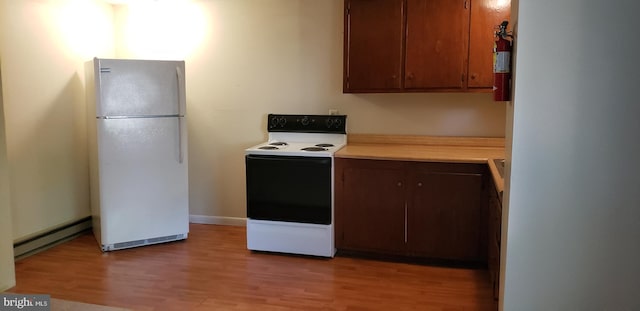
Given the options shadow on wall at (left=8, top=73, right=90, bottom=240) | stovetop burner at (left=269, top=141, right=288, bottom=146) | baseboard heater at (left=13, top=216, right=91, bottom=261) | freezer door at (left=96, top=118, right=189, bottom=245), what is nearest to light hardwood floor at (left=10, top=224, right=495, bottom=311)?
baseboard heater at (left=13, top=216, right=91, bottom=261)

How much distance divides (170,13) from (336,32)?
5.19ft

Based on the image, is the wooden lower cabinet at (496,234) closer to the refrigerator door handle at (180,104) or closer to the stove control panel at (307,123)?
the stove control panel at (307,123)

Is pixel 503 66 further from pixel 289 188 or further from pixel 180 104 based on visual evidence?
pixel 180 104

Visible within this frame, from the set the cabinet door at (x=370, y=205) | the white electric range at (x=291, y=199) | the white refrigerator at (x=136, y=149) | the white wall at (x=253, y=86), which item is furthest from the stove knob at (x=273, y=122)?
the cabinet door at (x=370, y=205)

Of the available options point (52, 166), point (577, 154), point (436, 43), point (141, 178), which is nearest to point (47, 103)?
point (52, 166)

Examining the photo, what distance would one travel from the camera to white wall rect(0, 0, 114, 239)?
3.61 meters

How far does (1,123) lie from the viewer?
306 centimetres

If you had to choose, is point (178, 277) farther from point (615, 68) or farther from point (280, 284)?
point (615, 68)

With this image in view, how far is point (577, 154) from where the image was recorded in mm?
1622

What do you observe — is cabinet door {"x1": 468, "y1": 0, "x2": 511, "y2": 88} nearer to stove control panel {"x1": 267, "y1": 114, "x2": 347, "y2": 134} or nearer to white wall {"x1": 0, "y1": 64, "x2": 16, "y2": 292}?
stove control panel {"x1": 267, "y1": 114, "x2": 347, "y2": 134}

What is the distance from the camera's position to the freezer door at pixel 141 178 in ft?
12.6

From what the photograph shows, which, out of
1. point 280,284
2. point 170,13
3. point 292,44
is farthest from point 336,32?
point 280,284

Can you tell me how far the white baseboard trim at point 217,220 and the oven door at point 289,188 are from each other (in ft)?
2.78

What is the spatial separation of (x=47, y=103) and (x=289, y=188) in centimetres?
209
